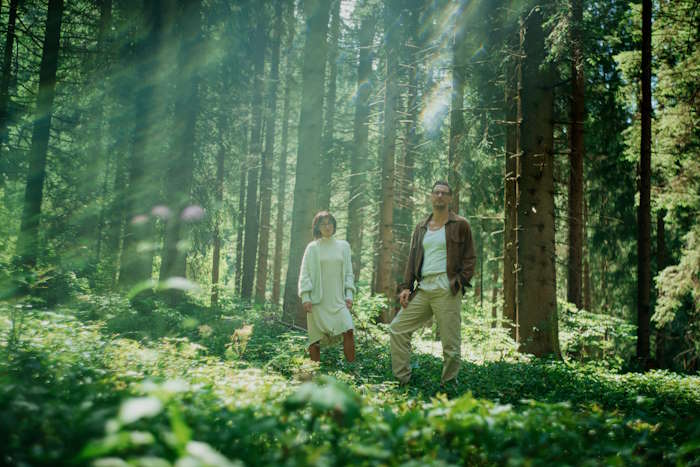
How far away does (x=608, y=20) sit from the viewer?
1221cm

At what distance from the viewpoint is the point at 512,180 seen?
9.10 m

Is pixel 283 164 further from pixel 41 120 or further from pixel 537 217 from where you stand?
pixel 537 217

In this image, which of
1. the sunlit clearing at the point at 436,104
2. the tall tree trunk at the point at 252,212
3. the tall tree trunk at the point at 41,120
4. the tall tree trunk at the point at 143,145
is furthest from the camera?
the tall tree trunk at the point at 252,212

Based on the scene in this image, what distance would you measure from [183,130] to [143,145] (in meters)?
1.31

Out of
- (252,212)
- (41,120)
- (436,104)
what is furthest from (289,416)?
(252,212)

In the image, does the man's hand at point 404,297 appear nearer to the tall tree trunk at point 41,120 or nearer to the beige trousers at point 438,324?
the beige trousers at point 438,324

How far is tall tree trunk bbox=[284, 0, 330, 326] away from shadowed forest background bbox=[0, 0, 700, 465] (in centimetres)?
5

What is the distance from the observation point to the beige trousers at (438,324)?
17.5 feet

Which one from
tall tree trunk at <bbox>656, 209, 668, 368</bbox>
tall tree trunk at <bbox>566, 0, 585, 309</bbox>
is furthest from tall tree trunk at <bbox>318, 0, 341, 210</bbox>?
tall tree trunk at <bbox>656, 209, 668, 368</bbox>

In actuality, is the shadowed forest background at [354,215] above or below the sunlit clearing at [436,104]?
below

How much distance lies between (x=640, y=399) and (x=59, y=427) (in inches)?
140

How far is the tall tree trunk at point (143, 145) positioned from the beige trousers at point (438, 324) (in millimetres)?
8132

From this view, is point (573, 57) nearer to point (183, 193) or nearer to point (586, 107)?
point (586, 107)

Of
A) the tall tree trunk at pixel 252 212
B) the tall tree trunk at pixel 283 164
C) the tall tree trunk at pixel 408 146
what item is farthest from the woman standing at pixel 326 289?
the tall tree trunk at pixel 283 164
